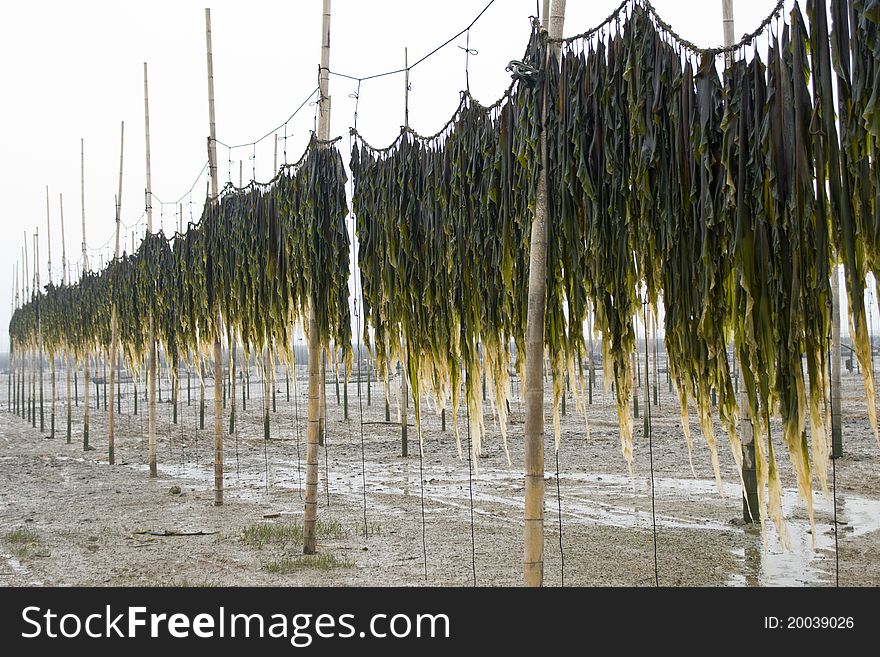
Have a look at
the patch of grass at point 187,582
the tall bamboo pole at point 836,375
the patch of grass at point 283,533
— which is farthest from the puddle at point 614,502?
the patch of grass at point 187,582

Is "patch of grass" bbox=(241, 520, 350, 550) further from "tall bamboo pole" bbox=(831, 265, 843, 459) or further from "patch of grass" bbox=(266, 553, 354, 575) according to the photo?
"tall bamboo pole" bbox=(831, 265, 843, 459)

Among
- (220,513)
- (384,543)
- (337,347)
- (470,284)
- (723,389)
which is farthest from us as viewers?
(220,513)

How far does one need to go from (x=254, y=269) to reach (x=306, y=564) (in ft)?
8.18

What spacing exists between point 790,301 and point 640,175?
75 centimetres

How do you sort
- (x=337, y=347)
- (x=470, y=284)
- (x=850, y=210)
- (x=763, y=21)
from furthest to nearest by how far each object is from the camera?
(x=337, y=347) < (x=470, y=284) < (x=763, y=21) < (x=850, y=210)

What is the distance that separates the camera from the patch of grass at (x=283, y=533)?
683 centimetres

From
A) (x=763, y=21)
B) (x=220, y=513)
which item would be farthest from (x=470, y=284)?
(x=220, y=513)

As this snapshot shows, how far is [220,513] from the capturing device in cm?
839

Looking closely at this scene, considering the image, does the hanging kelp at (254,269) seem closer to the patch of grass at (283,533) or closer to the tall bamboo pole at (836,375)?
the patch of grass at (283,533)

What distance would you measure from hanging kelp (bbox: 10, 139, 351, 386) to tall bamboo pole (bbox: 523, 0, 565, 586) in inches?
89.8

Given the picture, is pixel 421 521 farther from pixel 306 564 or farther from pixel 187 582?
pixel 187 582

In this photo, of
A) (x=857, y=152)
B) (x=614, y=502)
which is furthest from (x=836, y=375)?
(x=857, y=152)

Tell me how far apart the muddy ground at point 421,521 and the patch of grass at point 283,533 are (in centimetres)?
4

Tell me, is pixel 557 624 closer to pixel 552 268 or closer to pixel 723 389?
pixel 723 389
